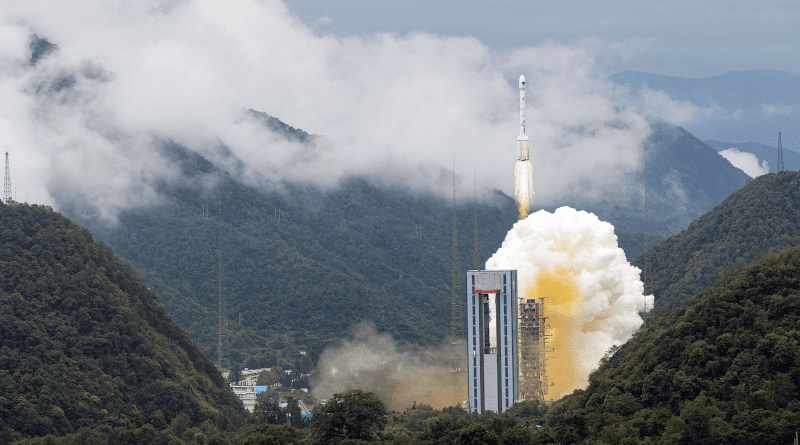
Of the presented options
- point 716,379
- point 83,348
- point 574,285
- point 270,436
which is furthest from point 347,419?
point 574,285

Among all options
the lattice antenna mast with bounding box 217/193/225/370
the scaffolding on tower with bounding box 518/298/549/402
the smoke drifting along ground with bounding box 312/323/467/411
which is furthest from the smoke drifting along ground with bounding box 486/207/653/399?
the lattice antenna mast with bounding box 217/193/225/370

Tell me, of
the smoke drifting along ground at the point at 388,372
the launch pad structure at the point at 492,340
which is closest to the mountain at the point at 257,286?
the smoke drifting along ground at the point at 388,372

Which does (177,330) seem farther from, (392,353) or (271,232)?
(271,232)

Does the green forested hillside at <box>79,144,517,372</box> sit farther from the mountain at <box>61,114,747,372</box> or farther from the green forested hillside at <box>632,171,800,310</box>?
the green forested hillside at <box>632,171,800,310</box>

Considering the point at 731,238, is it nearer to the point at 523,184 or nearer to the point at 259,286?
Result: the point at 523,184

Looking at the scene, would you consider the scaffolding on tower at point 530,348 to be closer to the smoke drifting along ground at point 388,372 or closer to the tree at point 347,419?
the smoke drifting along ground at point 388,372

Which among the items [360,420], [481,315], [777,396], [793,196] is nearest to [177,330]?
[481,315]
